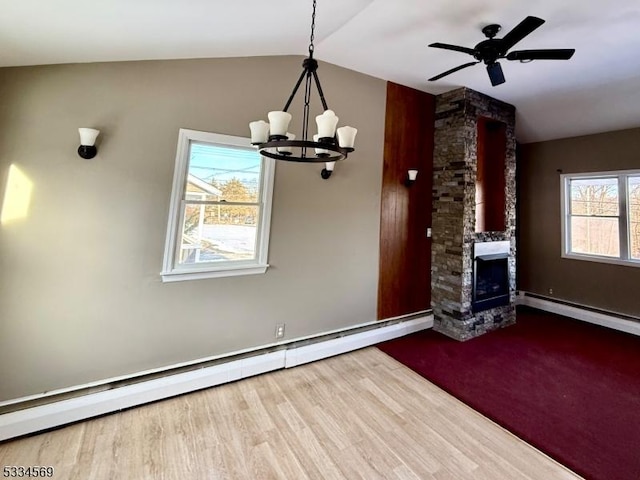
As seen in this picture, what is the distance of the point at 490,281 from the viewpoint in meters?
4.08

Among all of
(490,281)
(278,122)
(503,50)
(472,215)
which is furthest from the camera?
(490,281)

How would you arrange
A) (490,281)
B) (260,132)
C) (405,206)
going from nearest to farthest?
(260,132), (405,206), (490,281)

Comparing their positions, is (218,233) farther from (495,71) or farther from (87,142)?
(495,71)

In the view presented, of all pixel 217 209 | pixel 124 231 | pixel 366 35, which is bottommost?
pixel 124 231

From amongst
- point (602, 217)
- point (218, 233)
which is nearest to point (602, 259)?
point (602, 217)

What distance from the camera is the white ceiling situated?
67.8 inches

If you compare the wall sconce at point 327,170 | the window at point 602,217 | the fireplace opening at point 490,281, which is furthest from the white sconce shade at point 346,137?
the window at point 602,217

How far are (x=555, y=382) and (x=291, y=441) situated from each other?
2.74 meters

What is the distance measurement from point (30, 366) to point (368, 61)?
4183 mm

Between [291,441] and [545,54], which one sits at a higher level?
[545,54]

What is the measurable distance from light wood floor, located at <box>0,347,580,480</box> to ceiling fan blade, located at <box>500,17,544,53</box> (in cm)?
290

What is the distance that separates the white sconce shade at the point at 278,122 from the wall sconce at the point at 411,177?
273 cm

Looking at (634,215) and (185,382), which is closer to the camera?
(185,382)

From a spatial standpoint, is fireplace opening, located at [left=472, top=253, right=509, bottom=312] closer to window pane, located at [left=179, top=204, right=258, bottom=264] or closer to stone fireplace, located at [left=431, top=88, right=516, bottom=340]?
stone fireplace, located at [left=431, top=88, right=516, bottom=340]
